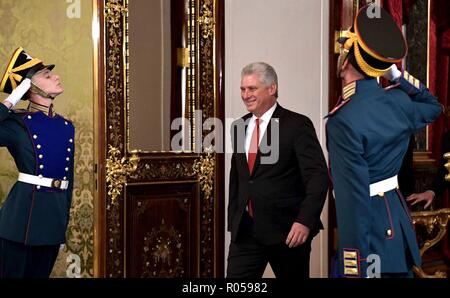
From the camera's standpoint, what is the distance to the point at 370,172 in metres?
2.74

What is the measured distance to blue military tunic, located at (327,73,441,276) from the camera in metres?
2.67

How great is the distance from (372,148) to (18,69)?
1601 millimetres

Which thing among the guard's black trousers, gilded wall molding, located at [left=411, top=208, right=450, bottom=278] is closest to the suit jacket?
the guard's black trousers

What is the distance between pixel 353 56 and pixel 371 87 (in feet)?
0.46

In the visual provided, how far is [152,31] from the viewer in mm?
4027

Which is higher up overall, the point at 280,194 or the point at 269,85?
the point at 269,85

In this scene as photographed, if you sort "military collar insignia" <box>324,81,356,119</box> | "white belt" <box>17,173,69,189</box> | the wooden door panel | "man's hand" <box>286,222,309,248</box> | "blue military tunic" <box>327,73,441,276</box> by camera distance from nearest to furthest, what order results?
1. "blue military tunic" <box>327,73,441,276</box>
2. "military collar insignia" <box>324,81,356,119</box>
3. "man's hand" <box>286,222,309,248</box>
4. "white belt" <box>17,173,69,189</box>
5. the wooden door panel

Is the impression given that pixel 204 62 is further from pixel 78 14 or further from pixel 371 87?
pixel 371 87

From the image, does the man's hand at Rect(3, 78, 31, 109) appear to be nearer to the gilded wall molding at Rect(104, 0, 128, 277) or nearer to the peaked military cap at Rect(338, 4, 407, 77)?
the gilded wall molding at Rect(104, 0, 128, 277)

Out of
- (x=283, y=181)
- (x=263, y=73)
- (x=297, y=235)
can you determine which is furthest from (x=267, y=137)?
(x=297, y=235)

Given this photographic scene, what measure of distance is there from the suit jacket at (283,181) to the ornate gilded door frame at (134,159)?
784mm

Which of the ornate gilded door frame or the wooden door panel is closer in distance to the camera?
the ornate gilded door frame

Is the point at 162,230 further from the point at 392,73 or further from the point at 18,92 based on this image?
the point at 392,73
